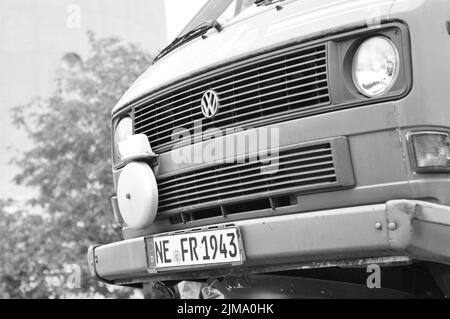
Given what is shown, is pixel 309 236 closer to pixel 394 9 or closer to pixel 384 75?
pixel 384 75

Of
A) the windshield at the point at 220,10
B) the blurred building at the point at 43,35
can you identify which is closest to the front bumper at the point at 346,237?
the windshield at the point at 220,10

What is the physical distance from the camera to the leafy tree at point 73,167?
13.8 m

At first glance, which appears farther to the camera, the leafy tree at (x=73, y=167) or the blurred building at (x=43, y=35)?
the blurred building at (x=43, y=35)

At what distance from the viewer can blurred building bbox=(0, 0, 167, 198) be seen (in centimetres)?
1866

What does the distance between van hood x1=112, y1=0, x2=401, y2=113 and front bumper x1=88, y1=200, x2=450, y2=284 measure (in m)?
0.76

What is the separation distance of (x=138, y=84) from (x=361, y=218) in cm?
180

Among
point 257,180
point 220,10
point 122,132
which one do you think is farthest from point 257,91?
point 220,10

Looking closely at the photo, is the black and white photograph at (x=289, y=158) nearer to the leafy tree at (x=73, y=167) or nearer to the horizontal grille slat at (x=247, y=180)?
the horizontal grille slat at (x=247, y=180)

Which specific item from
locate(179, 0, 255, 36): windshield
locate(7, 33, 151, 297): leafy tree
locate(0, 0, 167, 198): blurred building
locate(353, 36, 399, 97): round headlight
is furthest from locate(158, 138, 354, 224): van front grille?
locate(0, 0, 167, 198): blurred building

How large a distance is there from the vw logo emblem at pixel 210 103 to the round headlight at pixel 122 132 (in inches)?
30.3

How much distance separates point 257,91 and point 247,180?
394 mm

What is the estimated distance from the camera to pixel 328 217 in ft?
10.1

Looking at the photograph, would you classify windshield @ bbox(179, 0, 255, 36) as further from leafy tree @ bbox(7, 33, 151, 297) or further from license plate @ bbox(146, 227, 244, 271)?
leafy tree @ bbox(7, 33, 151, 297)
